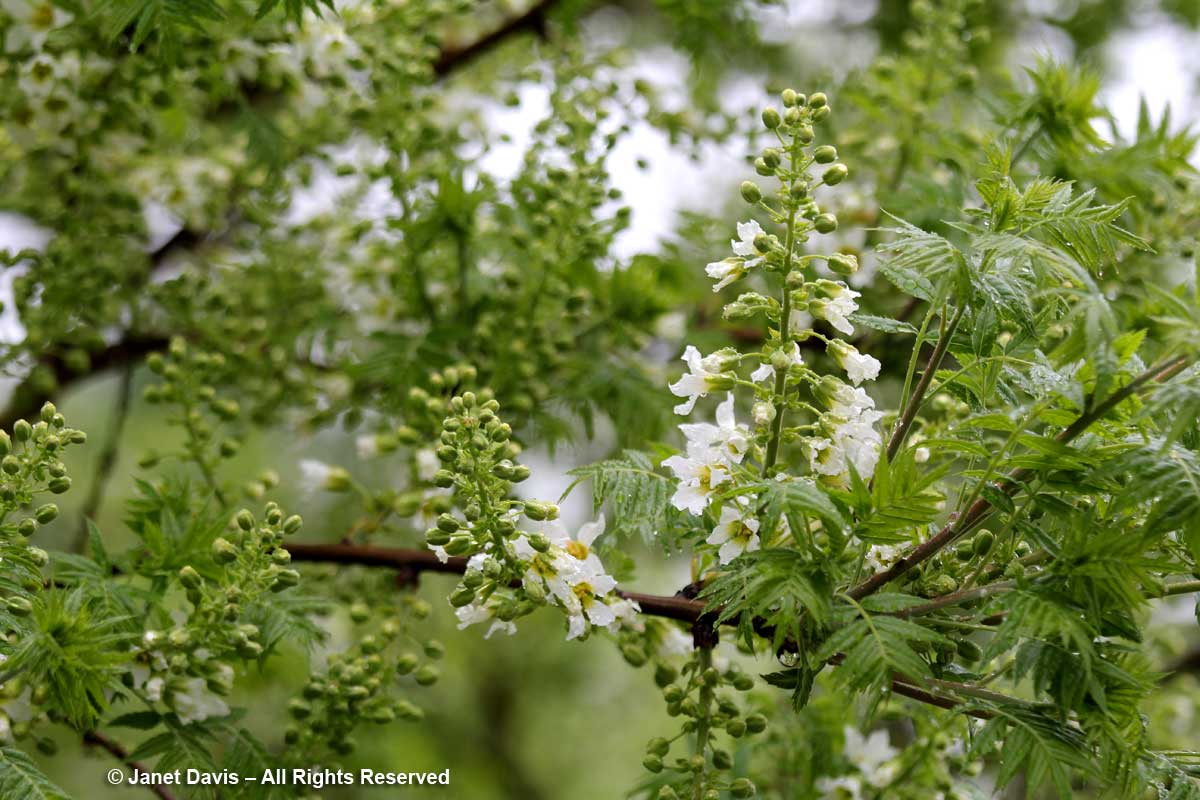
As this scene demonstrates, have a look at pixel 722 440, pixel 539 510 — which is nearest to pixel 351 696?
pixel 539 510

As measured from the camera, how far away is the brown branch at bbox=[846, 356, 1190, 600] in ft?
4.19

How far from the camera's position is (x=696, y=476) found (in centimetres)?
149

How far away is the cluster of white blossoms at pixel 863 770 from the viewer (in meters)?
2.24

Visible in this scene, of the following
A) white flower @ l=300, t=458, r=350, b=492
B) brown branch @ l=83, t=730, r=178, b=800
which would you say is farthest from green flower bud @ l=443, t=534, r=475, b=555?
white flower @ l=300, t=458, r=350, b=492

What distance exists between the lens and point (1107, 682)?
4.36 ft

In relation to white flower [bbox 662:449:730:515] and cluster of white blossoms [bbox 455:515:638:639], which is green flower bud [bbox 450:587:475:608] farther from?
white flower [bbox 662:449:730:515]

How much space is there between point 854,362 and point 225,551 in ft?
3.09

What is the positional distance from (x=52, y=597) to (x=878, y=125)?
237cm

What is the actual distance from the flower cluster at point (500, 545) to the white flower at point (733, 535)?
0.58 feet

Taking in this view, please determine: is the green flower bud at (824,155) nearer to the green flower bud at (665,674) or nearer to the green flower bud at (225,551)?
the green flower bud at (665,674)

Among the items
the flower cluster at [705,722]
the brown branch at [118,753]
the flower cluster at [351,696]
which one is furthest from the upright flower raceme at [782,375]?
the brown branch at [118,753]

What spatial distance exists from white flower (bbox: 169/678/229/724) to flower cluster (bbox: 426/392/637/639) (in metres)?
0.50

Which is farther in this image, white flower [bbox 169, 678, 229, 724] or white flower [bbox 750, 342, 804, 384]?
white flower [bbox 169, 678, 229, 724]

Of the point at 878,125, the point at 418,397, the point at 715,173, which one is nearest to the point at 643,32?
the point at 715,173
